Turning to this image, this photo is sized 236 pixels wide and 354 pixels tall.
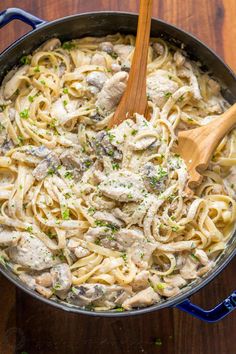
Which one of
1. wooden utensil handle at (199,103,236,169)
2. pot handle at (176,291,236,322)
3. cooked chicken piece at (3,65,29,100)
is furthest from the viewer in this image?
cooked chicken piece at (3,65,29,100)

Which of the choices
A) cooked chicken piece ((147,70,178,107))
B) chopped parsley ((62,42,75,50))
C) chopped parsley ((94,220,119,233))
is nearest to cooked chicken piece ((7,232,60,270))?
chopped parsley ((94,220,119,233))

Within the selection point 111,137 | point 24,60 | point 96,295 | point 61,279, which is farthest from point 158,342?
point 24,60

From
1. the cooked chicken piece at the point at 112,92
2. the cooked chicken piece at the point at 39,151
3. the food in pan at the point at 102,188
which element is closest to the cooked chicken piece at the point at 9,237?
the food in pan at the point at 102,188

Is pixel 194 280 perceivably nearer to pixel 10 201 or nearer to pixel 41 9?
pixel 10 201

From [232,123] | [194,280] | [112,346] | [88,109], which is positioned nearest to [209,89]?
[232,123]

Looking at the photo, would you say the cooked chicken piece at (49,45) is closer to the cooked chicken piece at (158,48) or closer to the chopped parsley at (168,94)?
the cooked chicken piece at (158,48)

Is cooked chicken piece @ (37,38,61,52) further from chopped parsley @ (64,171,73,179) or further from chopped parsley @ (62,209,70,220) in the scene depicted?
chopped parsley @ (62,209,70,220)
